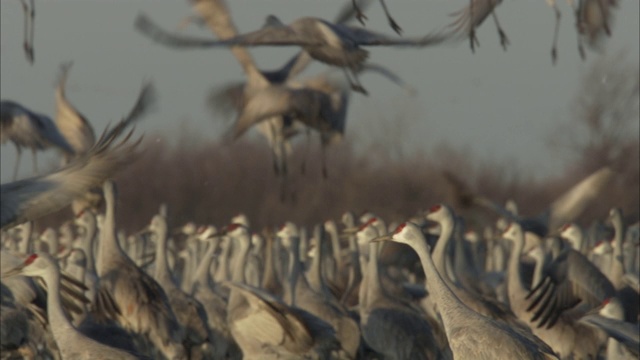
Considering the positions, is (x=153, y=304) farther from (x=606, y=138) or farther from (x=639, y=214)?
(x=606, y=138)

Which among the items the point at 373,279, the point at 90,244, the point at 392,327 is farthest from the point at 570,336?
the point at 90,244

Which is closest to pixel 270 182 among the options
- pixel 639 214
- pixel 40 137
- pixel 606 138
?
pixel 606 138

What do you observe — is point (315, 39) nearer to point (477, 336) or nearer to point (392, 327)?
point (392, 327)

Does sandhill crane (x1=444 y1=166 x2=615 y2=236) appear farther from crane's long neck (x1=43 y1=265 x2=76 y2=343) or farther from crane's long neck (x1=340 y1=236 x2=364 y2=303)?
crane's long neck (x1=43 y1=265 x2=76 y2=343)

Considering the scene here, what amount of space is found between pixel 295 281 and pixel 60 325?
3.87 metres

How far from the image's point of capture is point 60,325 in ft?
30.2

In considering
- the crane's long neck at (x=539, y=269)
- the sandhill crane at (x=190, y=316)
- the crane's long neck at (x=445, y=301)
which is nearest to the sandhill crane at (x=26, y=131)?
the sandhill crane at (x=190, y=316)

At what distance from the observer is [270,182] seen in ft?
113

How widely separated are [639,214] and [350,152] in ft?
55.4

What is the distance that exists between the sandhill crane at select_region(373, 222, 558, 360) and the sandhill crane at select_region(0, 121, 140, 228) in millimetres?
2125

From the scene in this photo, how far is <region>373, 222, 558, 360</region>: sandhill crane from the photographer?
26.2 ft

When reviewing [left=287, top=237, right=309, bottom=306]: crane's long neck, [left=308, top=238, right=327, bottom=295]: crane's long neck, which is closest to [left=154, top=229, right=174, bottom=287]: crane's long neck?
[left=287, top=237, right=309, bottom=306]: crane's long neck

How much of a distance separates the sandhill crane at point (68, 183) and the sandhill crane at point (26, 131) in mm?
6418

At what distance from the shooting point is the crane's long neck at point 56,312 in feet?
30.1
